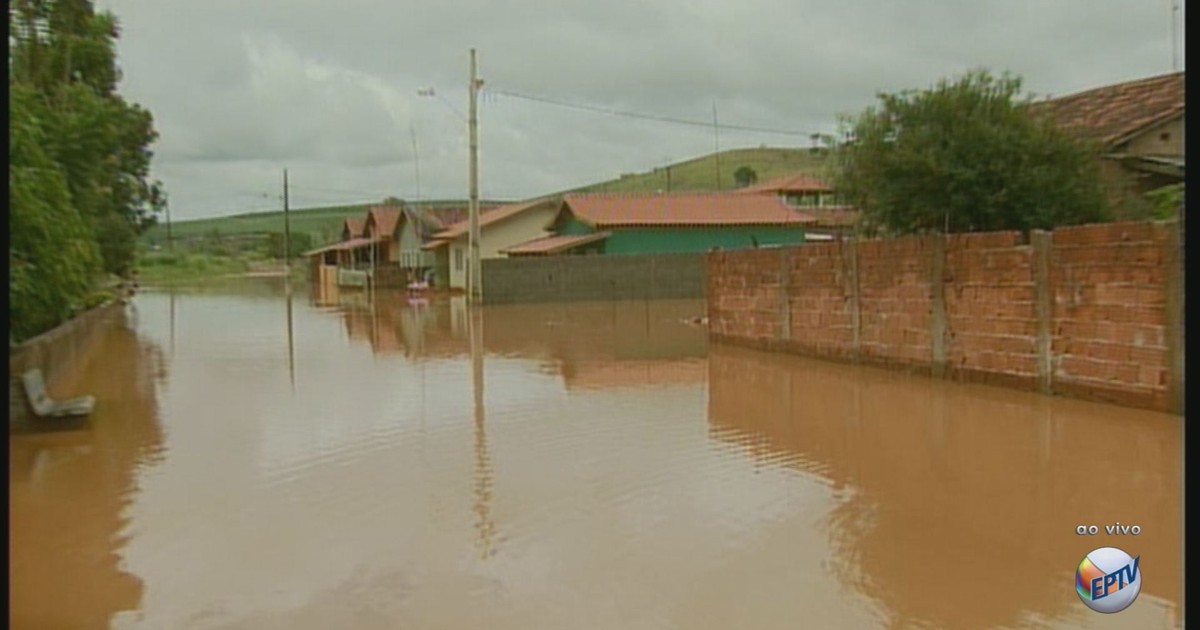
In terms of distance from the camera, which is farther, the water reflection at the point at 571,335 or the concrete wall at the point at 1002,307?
the water reflection at the point at 571,335

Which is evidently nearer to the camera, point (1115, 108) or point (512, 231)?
point (1115, 108)

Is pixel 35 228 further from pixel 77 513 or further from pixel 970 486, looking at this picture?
pixel 970 486

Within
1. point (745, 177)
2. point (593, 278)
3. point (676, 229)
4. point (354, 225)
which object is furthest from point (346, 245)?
point (593, 278)

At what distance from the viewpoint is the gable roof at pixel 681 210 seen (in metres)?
33.4

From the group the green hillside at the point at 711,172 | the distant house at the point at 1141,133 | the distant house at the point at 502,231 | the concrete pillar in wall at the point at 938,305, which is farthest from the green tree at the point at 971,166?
the green hillside at the point at 711,172

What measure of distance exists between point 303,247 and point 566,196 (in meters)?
33.1

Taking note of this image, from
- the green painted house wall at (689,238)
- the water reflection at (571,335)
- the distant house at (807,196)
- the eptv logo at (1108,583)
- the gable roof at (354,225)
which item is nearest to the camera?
the eptv logo at (1108,583)

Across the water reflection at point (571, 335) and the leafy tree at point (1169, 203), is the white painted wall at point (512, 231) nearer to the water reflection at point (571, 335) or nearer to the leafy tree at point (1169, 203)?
the water reflection at point (571, 335)

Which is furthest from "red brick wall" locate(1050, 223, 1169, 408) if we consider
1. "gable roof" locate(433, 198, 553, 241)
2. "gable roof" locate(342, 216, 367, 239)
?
"gable roof" locate(342, 216, 367, 239)

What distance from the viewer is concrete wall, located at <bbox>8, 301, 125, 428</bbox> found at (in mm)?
8906

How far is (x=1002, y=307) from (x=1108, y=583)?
630 cm

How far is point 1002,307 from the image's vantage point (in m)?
10.2

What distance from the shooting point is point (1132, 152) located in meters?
19.3

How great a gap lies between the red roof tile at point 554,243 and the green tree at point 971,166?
15.8m
